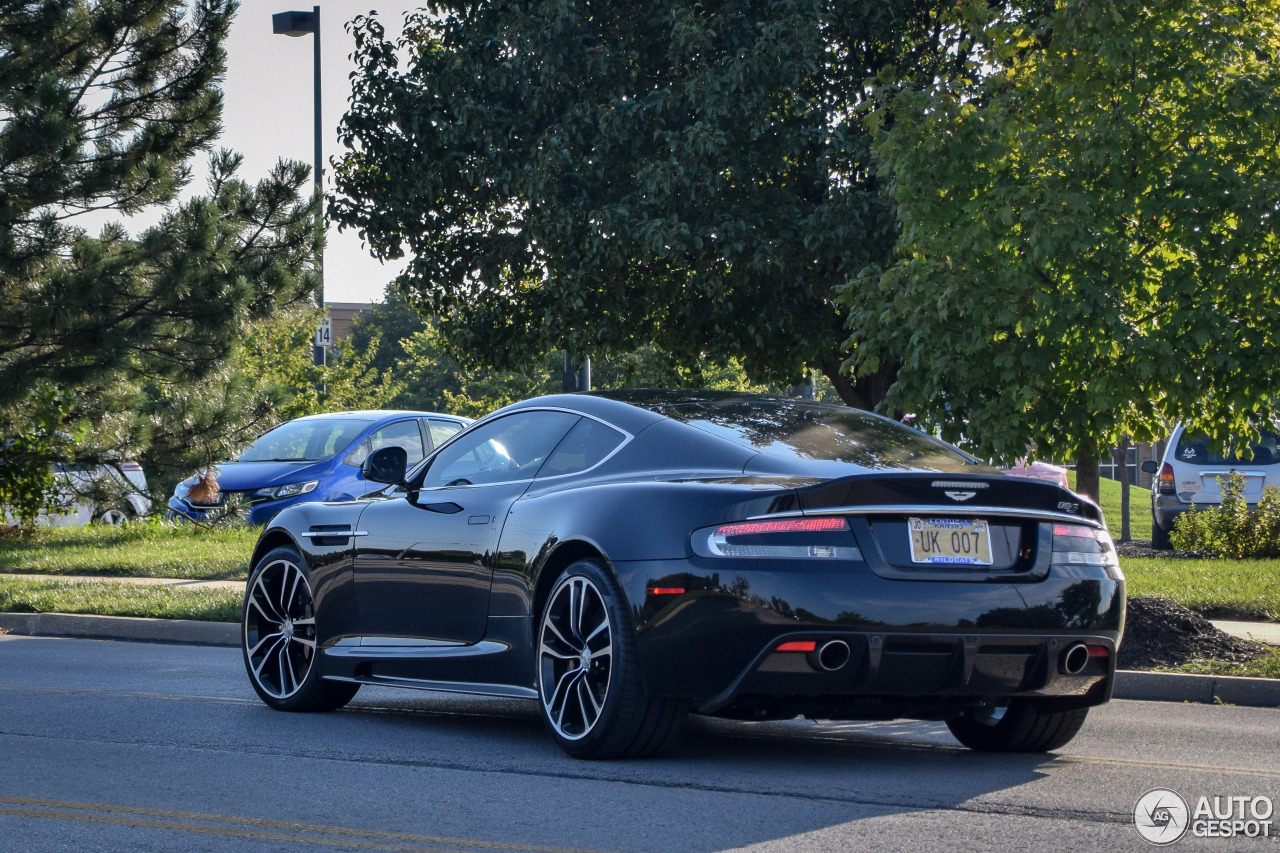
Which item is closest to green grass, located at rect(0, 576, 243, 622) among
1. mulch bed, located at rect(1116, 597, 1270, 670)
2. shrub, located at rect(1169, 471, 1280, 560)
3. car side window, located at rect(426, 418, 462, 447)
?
car side window, located at rect(426, 418, 462, 447)

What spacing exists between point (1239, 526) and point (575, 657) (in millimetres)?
13803

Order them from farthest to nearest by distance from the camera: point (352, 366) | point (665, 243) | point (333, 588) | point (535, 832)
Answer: point (352, 366) < point (665, 243) < point (333, 588) < point (535, 832)

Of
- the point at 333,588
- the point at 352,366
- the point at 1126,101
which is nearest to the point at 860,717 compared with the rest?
the point at 333,588

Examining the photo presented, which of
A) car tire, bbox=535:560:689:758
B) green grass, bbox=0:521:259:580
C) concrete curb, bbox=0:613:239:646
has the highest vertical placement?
car tire, bbox=535:560:689:758

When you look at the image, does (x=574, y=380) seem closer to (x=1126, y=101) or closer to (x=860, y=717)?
(x=1126, y=101)

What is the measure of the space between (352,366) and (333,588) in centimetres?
2413

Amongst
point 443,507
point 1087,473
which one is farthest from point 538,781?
point 1087,473

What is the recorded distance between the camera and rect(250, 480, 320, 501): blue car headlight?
53.6ft

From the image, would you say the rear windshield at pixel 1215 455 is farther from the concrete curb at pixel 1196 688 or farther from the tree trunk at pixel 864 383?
the concrete curb at pixel 1196 688

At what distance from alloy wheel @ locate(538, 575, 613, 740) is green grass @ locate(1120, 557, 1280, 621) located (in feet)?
22.0

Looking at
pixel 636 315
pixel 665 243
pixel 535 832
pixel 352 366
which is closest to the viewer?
pixel 535 832

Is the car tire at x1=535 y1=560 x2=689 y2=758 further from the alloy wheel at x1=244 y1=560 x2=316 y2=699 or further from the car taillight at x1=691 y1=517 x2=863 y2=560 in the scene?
the alloy wheel at x1=244 y1=560 x2=316 y2=699

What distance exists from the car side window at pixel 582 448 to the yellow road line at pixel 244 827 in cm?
209

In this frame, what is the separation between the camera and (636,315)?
50.0 ft
